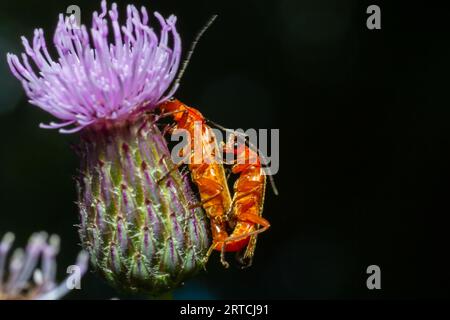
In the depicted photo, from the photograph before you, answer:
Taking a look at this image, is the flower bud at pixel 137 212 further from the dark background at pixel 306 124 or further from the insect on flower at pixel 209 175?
the dark background at pixel 306 124

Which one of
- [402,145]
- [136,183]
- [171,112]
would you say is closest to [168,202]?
[136,183]

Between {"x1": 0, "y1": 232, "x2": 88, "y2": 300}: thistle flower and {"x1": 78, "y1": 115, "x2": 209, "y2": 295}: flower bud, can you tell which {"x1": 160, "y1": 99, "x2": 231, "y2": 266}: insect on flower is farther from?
{"x1": 0, "y1": 232, "x2": 88, "y2": 300}: thistle flower

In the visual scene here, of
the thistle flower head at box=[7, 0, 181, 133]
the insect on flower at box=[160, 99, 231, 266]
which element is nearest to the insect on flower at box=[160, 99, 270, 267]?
the insect on flower at box=[160, 99, 231, 266]

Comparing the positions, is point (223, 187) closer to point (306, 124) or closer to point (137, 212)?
point (137, 212)

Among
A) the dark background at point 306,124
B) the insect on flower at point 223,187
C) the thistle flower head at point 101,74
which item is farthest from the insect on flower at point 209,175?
the dark background at point 306,124

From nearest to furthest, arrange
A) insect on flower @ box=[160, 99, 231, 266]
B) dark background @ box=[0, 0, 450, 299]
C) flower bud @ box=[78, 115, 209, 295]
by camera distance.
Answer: flower bud @ box=[78, 115, 209, 295] → insect on flower @ box=[160, 99, 231, 266] → dark background @ box=[0, 0, 450, 299]

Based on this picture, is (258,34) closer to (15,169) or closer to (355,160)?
(355,160)
